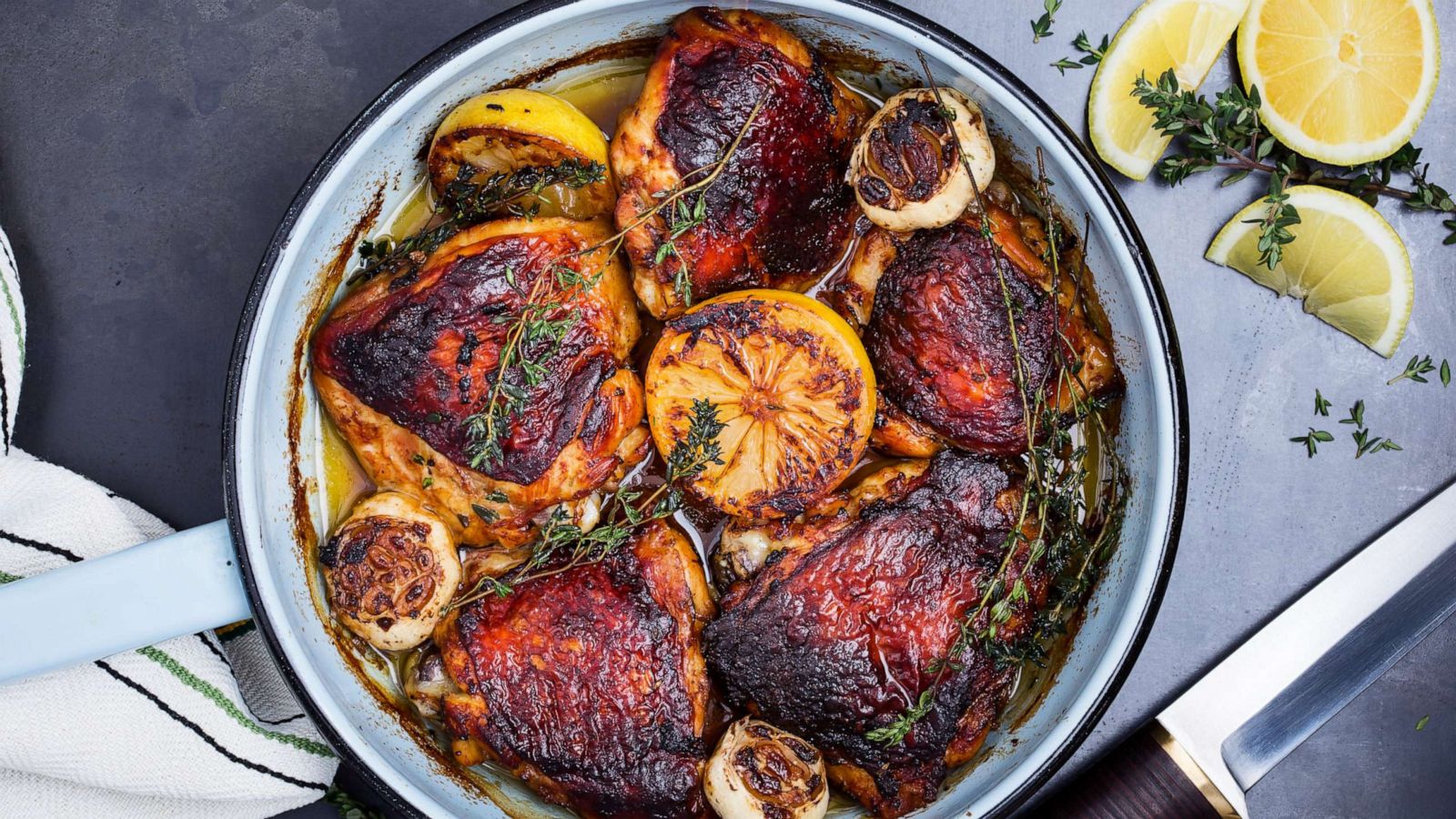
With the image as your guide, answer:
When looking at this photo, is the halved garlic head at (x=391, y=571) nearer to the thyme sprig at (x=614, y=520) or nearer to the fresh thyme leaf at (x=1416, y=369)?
the thyme sprig at (x=614, y=520)

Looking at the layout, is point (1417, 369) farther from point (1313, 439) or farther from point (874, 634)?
point (874, 634)

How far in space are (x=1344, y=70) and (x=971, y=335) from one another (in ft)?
3.56

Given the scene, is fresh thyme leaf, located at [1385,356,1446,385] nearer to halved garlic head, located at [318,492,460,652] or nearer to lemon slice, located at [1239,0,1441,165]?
lemon slice, located at [1239,0,1441,165]

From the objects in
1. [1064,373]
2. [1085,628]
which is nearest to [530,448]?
[1064,373]

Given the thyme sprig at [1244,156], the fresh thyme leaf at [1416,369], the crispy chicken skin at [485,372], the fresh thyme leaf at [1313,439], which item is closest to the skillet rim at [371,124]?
the crispy chicken skin at [485,372]

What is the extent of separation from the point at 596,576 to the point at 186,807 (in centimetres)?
114

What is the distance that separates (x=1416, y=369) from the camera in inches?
90.9

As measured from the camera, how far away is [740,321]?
1.91 metres

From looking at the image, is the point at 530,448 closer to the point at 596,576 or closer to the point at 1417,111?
the point at 596,576

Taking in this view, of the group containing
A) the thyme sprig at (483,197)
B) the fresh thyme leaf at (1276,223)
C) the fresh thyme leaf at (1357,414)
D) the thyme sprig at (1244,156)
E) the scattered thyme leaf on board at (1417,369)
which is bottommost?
the fresh thyme leaf at (1357,414)

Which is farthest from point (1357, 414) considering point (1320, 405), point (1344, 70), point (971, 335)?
point (971, 335)

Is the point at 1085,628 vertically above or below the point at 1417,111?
below

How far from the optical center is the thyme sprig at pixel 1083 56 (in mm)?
2252

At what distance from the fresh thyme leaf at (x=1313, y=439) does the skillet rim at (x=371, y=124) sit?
2.14ft
